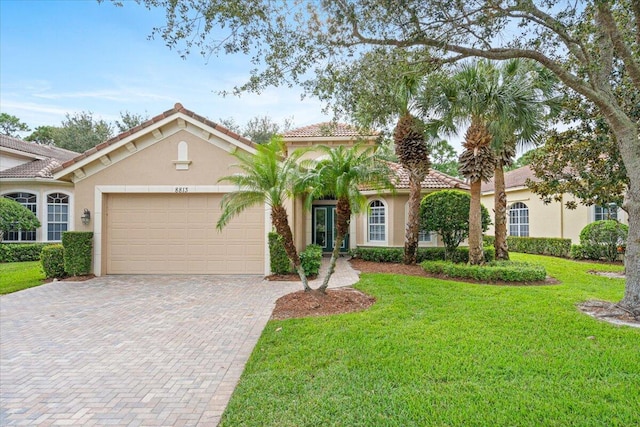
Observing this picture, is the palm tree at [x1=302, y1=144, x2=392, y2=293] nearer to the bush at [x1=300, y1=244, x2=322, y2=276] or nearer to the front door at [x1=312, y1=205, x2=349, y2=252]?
the bush at [x1=300, y1=244, x2=322, y2=276]

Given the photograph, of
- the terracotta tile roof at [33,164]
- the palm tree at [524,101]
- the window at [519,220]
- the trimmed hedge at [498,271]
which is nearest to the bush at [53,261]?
the terracotta tile roof at [33,164]

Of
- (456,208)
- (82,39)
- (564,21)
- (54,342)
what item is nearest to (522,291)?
(456,208)

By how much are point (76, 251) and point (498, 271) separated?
13.6m

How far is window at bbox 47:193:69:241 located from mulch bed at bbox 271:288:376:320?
15.9 metres

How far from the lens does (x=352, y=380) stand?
4172 mm

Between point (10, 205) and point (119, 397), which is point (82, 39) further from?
point (119, 397)

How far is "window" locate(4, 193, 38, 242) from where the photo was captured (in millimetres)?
17347

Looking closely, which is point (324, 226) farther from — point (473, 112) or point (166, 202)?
point (473, 112)

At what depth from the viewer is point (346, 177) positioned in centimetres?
740

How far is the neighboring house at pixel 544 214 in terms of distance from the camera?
1625 cm

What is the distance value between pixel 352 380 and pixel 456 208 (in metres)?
9.74

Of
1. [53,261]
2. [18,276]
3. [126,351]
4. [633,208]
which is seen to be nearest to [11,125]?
[18,276]

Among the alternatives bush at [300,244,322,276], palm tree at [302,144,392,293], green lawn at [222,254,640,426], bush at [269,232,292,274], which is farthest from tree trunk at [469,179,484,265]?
bush at [269,232,292,274]

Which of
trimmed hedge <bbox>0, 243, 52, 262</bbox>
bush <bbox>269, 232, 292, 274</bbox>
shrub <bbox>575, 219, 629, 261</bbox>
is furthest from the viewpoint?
trimmed hedge <bbox>0, 243, 52, 262</bbox>
